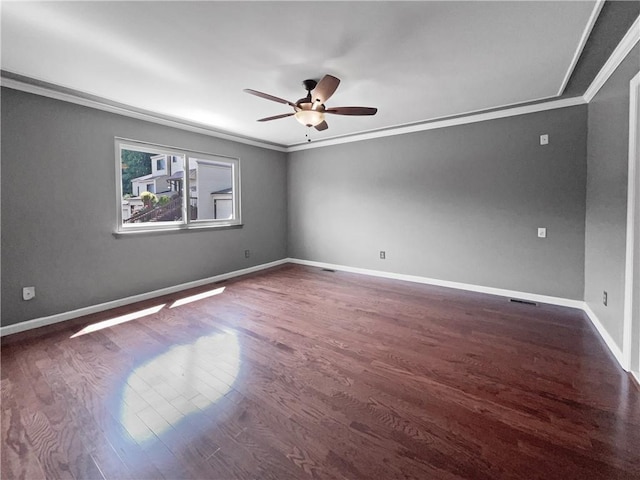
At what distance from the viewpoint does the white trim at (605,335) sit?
2.11m

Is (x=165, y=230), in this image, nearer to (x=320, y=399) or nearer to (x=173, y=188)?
(x=173, y=188)

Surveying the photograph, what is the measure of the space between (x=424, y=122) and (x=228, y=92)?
282 centimetres

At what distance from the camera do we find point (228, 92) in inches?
115

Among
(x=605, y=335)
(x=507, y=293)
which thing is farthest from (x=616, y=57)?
(x=507, y=293)

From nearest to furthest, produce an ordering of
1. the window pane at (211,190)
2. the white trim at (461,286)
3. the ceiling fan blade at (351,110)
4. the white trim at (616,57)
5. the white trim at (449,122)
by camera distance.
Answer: the white trim at (616,57) < the ceiling fan blade at (351,110) < the white trim at (449,122) < the white trim at (461,286) < the window pane at (211,190)

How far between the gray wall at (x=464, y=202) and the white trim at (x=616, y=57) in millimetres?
440

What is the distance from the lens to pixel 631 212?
1.98 meters

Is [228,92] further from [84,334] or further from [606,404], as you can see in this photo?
[606,404]

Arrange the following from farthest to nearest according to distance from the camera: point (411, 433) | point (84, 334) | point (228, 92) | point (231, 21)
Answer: point (228, 92)
point (84, 334)
point (231, 21)
point (411, 433)

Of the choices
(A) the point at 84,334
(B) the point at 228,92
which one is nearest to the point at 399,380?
(A) the point at 84,334

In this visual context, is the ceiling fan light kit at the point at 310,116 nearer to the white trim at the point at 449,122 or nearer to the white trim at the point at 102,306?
the white trim at the point at 449,122

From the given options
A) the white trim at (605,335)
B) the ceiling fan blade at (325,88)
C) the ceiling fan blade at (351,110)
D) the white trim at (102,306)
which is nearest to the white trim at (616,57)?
the ceiling fan blade at (351,110)

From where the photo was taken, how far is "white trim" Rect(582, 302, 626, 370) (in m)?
2.11

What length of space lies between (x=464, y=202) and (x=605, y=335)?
210 centimetres
